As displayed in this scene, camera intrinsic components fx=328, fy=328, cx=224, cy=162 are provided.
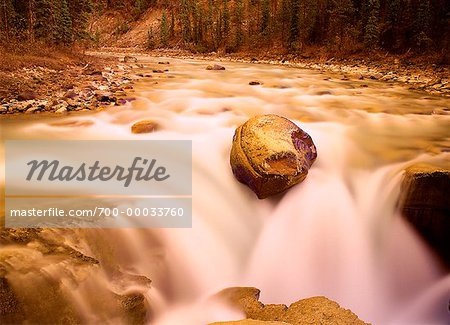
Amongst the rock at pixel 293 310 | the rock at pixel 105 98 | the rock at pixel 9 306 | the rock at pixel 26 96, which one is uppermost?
the rock at pixel 26 96

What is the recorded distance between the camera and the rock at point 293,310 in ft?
10.7

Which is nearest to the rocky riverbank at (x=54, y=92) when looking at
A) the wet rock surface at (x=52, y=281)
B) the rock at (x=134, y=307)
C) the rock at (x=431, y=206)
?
the wet rock surface at (x=52, y=281)

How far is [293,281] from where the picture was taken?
175 inches

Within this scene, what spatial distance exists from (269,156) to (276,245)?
1.33m

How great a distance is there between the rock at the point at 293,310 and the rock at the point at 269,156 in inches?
68.5

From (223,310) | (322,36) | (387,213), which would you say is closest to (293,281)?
(223,310)

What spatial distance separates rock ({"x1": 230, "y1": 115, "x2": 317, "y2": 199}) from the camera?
16.5ft

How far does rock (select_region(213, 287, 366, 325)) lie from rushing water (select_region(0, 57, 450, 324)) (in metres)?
0.22

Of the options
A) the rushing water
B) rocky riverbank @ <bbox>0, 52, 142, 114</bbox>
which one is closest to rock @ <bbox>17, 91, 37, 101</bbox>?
rocky riverbank @ <bbox>0, 52, 142, 114</bbox>

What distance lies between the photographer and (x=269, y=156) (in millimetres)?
4984

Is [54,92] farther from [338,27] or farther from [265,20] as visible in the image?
[265,20]

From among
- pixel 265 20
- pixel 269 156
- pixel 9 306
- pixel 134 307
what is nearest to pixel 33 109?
pixel 269 156

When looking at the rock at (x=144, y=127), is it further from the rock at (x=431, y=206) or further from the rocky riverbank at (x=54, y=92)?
the rock at (x=431, y=206)

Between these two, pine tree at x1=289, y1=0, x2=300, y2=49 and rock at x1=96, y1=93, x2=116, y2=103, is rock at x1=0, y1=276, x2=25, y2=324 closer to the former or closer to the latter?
rock at x1=96, y1=93, x2=116, y2=103
